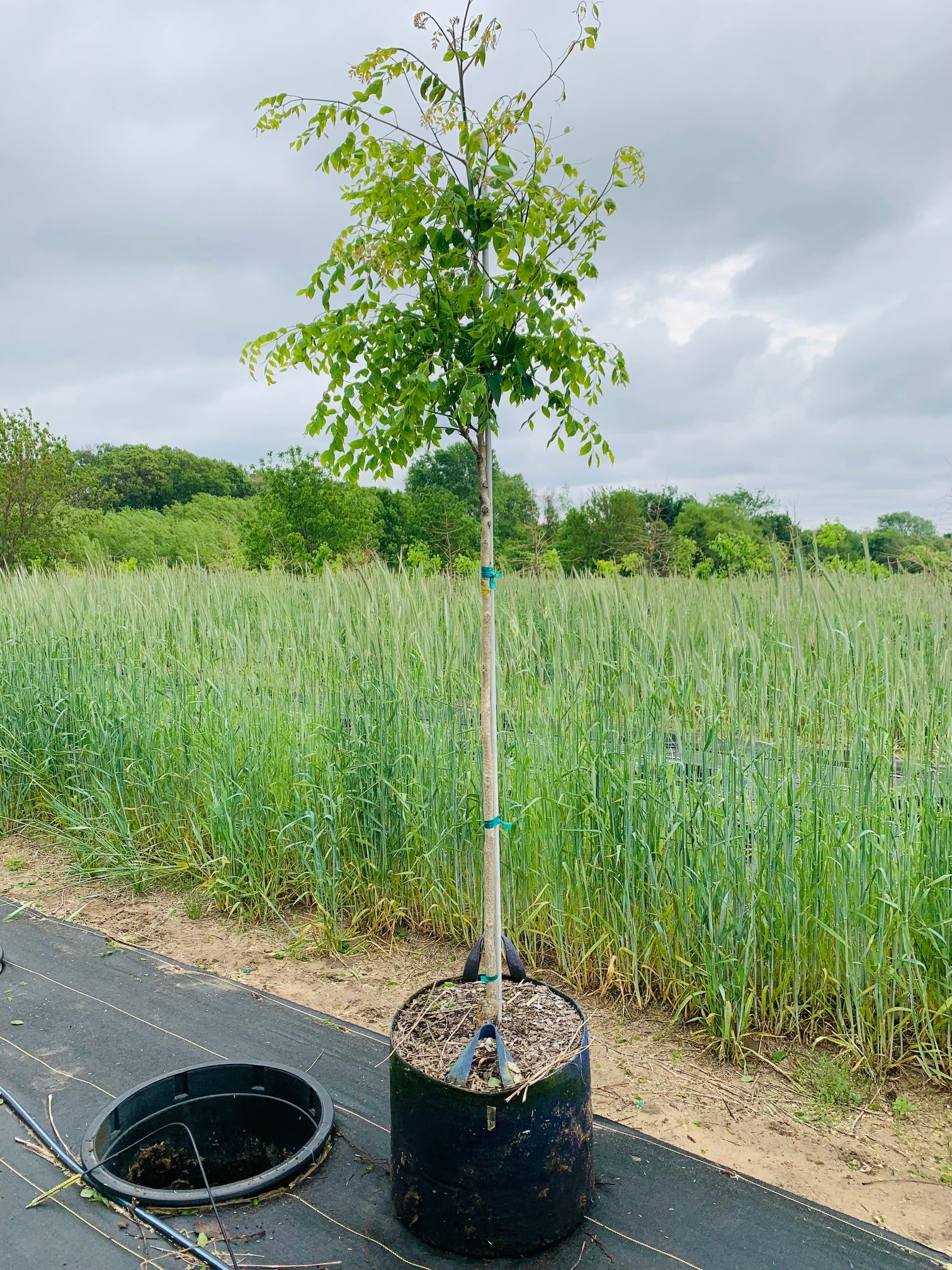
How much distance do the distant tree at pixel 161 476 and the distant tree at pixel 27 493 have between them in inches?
891

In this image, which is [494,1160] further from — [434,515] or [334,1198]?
[434,515]

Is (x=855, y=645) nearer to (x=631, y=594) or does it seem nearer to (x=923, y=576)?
(x=631, y=594)

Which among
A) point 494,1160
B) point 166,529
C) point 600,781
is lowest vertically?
point 494,1160

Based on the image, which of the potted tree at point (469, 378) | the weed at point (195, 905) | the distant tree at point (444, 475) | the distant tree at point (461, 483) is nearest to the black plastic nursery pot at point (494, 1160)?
the potted tree at point (469, 378)

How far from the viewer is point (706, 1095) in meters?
2.42

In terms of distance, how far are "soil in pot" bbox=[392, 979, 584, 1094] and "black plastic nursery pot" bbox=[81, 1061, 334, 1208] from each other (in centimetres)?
42

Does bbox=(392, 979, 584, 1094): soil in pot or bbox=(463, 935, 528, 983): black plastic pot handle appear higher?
bbox=(463, 935, 528, 983): black plastic pot handle

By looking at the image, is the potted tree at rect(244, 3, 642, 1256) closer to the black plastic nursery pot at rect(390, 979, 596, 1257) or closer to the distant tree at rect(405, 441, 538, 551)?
the black plastic nursery pot at rect(390, 979, 596, 1257)

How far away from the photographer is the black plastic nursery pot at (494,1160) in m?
1.79

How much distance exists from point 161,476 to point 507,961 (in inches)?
1562

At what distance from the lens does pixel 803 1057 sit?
2562 millimetres

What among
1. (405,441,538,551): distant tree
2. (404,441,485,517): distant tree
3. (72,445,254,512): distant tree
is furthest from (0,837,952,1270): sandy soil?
(72,445,254,512): distant tree

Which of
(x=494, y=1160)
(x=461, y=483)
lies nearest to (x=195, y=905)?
(x=494, y=1160)

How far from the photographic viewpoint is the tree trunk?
1.95 metres
